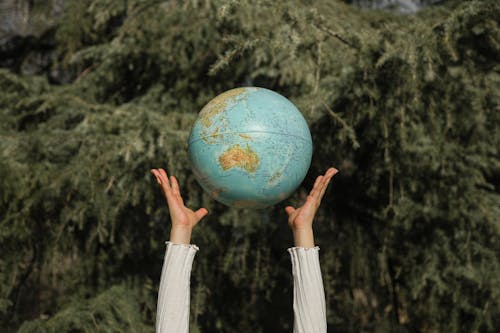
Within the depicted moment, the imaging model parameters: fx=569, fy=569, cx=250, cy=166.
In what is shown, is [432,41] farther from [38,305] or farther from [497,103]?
[38,305]

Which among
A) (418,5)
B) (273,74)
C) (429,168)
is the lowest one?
(429,168)

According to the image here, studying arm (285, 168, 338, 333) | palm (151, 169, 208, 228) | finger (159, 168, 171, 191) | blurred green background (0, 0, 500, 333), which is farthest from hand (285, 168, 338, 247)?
blurred green background (0, 0, 500, 333)

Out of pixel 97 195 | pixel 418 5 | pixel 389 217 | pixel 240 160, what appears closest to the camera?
pixel 240 160

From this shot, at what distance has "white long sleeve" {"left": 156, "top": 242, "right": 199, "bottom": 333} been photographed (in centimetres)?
223

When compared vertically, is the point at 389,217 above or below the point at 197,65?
below

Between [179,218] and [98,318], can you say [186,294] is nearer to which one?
[179,218]

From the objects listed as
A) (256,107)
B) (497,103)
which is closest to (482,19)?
(497,103)

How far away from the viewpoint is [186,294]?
2281 mm

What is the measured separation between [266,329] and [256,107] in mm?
3648

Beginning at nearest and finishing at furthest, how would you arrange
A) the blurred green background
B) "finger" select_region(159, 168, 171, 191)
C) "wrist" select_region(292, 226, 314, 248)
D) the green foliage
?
"wrist" select_region(292, 226, 314, 248)
"finger" select_region(159, 168, 171, 191)
the green foliage
the blurred green background

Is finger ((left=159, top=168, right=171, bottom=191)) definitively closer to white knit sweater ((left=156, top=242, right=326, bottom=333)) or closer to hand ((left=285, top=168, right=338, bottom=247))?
white knit sweater ((left=156, top=242, right=326, bottom=333))

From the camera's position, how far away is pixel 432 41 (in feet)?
12.7

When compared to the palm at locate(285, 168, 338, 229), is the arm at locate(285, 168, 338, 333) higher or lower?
lower

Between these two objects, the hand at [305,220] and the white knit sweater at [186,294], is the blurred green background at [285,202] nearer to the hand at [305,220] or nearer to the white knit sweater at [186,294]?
the hand at [305,220]
